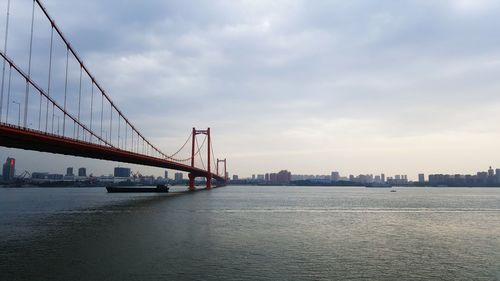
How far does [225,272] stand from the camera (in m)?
15.1

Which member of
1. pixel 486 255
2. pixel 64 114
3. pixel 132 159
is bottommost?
pixel 486 255

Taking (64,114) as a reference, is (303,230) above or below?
below

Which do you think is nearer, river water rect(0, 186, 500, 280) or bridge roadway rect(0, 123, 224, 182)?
river water rect(0, 186, 500, 280)

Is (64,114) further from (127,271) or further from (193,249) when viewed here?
(127,271)

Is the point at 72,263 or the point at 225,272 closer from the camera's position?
the point at 225,272

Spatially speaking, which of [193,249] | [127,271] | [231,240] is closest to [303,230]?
[231,240]

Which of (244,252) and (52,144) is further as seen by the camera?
(52,144)

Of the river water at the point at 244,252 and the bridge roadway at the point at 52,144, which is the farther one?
the bridge roadway at the point at 52,144

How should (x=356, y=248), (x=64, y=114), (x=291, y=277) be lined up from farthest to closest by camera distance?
(x=64, y=114), (x=356, y=248), (x=291, y=277)

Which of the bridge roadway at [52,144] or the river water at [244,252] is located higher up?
the bridge roadway at [52,144]

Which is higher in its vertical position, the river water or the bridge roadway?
the bridge roadway

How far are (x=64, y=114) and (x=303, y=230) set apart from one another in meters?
31.3

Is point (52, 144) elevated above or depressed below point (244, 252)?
above

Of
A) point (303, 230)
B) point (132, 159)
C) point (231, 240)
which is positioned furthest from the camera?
point (132, 159)
